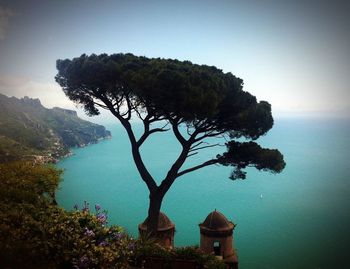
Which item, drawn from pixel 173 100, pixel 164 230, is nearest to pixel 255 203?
pixel 164 230

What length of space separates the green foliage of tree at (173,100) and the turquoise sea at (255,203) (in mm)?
33072

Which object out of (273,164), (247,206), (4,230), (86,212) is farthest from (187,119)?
(247,206)

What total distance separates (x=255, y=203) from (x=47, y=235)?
81.1m

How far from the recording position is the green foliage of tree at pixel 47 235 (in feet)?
23.5

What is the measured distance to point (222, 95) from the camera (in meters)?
13.9

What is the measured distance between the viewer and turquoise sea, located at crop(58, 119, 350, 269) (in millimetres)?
50812

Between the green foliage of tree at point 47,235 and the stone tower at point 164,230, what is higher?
the stone tower at point 164,230

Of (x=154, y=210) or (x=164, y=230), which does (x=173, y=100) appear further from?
(x=164, y=230)

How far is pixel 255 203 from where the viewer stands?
8294 cm

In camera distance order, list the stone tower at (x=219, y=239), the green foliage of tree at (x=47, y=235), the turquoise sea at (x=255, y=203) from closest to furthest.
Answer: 1. the green foliage of tree at (x=47, y=235)
2. the stone tower at (x=219, y=239)
3. the turquoise sea at (x=255, y=203)

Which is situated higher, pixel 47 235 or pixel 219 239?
pixel 219 239

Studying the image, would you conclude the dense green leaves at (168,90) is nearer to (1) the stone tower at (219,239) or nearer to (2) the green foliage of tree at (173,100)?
(2) the green foliage of tree at (173,100)

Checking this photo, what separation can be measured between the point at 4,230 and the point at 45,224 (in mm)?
994

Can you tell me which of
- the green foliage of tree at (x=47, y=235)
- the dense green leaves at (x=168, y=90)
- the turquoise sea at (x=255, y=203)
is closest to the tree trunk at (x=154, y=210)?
the dense green leaves at (x=168, y=90)
